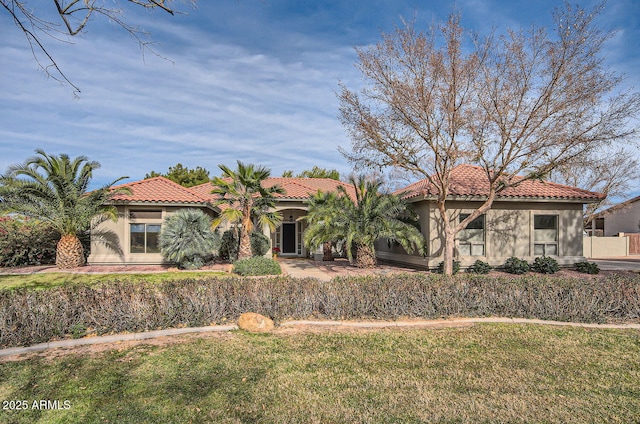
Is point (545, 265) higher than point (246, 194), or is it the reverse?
point (246, 194)

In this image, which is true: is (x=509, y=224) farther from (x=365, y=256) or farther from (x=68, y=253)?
(x=68, y=253)

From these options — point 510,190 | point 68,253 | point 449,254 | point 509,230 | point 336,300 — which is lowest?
point 336,300

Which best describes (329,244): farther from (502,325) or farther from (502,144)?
(502,325)

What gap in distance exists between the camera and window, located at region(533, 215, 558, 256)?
17.6 m

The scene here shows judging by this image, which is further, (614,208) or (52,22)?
(614,208)

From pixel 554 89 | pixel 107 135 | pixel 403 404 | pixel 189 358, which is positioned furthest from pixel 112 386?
pixel 554 89

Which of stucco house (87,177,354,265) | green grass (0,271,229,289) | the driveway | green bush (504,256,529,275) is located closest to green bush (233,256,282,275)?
green grass (0,271,229,289)

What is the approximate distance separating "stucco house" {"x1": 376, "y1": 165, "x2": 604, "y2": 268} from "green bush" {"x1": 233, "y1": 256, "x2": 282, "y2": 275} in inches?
261

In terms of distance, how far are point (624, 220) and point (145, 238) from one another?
143 feet

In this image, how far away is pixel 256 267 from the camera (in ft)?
47.9

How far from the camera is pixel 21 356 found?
18.8 feet

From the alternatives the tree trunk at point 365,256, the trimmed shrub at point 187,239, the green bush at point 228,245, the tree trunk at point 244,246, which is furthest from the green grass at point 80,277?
the tree trunk at point 365,256

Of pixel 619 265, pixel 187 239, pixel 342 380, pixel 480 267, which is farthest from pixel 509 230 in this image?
pixel 342 380

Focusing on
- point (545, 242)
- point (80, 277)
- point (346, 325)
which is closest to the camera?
point (346, 325)
